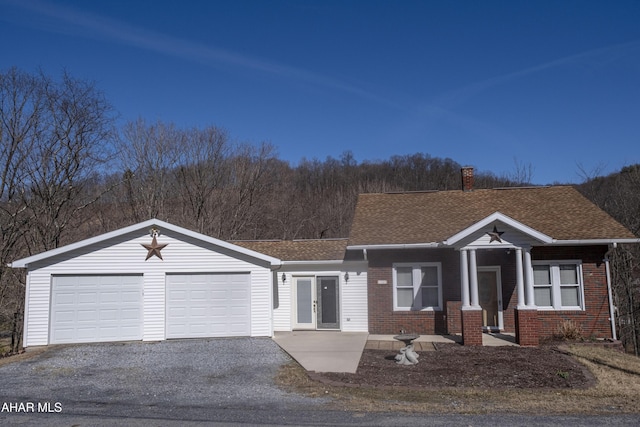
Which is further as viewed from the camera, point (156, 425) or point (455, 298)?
point (455, 298)

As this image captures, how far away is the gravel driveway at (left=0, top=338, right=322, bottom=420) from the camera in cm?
826

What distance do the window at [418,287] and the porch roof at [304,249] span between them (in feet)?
7.10

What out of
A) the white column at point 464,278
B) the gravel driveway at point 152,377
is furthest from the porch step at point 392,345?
the gravel driveway at point 152,377

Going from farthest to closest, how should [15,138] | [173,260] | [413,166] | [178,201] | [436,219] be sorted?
[413,166] → [178,201] → [15,138] → [436,219] → [173,260]

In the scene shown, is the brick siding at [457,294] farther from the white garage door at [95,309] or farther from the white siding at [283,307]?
the white garage door at [95,309]

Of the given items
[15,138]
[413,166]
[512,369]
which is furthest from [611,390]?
[413,166]

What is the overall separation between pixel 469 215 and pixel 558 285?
12.9ft

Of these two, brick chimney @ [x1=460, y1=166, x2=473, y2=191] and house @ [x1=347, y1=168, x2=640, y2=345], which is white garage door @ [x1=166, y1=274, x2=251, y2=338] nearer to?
house @ [x1=347, y1=168, x2=640, y2=345]

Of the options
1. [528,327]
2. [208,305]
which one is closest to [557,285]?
[528,327]

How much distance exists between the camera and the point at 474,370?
1063cm

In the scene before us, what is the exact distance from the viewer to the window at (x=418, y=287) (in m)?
15.8

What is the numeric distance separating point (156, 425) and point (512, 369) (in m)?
7.54

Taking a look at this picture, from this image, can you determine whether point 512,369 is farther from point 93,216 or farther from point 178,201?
point 178,201

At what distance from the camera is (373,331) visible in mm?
16047
